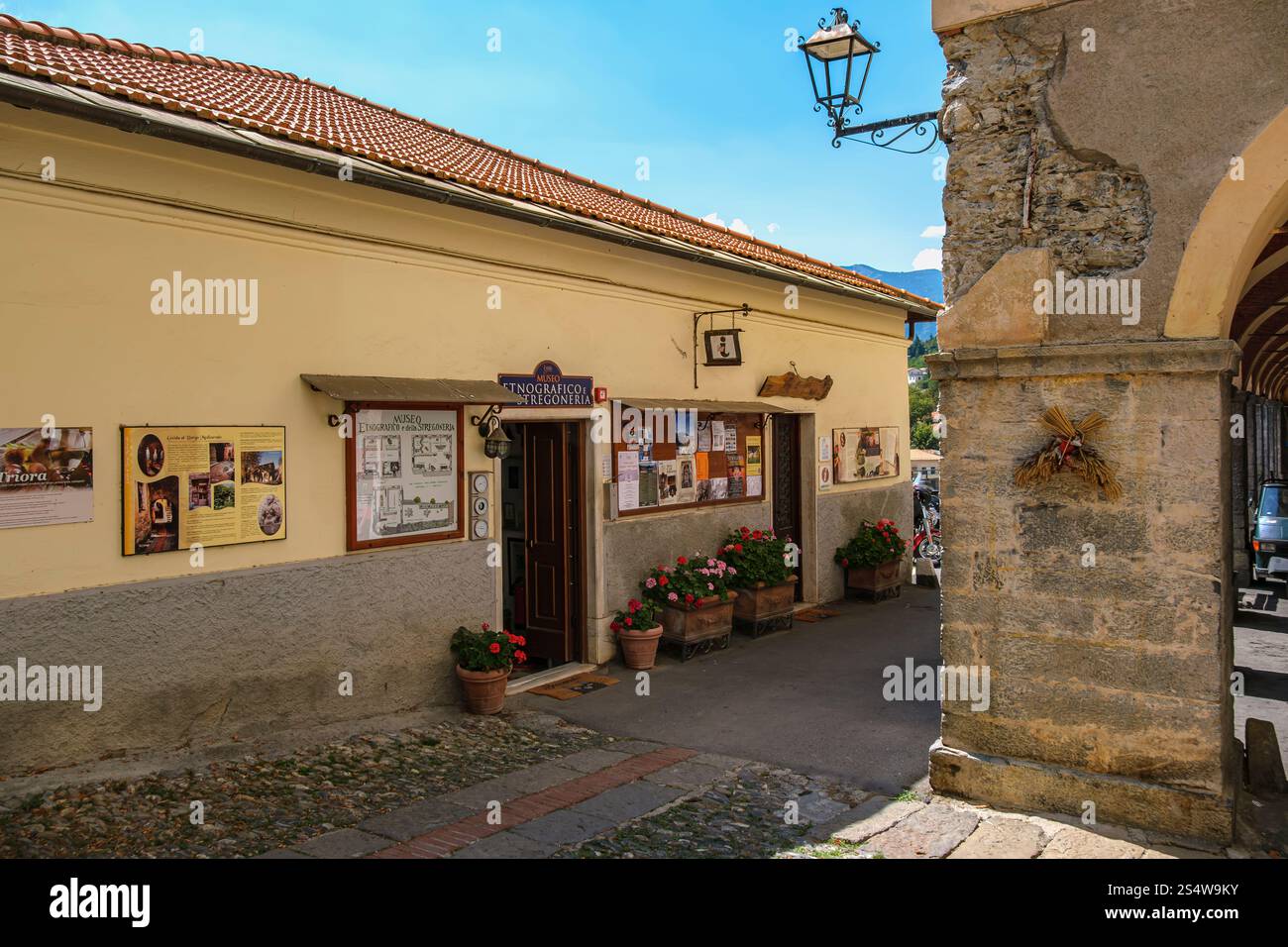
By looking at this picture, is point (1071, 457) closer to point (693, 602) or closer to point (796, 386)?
point (693, 602)

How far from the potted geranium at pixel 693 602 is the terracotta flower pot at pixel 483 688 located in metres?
2.23

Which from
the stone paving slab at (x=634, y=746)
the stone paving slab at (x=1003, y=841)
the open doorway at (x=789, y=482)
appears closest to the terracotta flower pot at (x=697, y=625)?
the stone paving slab at (x=634, y=746)

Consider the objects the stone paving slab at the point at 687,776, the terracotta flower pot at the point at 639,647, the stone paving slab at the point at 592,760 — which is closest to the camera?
the stone paving slab at the point at 687,776

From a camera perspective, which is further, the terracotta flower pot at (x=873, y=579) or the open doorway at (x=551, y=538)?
the terracotta flower pot at (x=873, y=579)

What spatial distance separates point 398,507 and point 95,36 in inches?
187

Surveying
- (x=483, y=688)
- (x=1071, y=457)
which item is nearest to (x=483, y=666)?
(x=483, y=688)

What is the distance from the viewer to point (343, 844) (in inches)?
184

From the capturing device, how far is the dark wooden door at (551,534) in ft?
28.7

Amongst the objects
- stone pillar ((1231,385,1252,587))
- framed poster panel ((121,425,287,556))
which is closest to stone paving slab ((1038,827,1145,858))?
framed poster panel ((121,425,287,556))

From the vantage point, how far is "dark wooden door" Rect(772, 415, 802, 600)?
38.4 feet

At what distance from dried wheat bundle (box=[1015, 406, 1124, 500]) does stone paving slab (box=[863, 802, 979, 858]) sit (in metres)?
1.81

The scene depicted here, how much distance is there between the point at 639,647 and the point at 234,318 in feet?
14.7

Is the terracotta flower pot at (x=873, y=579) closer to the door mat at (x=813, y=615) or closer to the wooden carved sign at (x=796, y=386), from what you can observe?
the door mat at (x=813, y=615)
